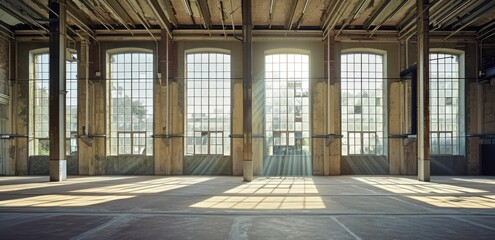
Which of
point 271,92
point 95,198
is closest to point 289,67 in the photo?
point 271,92

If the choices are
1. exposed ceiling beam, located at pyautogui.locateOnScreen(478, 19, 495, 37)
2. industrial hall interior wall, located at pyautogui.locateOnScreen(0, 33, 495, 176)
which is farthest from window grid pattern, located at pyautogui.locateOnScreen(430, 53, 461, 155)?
exposed ceiling beam, located at pyautogui.locateOnScreen(478, 19, 495, 37)

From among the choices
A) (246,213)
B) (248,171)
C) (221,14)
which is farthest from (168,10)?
(246,213)

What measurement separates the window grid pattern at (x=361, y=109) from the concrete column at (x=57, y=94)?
13.0 m

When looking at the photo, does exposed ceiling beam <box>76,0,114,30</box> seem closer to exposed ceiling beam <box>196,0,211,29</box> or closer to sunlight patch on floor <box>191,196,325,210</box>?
exposed ceiling beam <box>196,0,211,29</box>

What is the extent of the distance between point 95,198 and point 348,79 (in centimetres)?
1375

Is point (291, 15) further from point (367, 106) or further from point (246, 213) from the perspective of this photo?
point (246, 213)

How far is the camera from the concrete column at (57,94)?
15188 millimetres

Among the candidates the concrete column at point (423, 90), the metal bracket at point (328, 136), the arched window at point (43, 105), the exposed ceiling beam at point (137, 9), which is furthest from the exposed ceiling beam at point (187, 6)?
the concrete column at point (423, 90)

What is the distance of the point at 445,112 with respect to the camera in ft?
64.0

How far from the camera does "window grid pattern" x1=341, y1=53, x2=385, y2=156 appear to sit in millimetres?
19375

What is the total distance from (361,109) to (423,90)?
14.6 ft

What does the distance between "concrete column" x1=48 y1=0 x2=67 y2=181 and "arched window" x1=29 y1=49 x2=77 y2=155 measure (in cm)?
387

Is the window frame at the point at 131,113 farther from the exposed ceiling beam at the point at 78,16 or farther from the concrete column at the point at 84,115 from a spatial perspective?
the exposed ceiling beam at the point at 78,16

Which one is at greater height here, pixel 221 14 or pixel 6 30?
pixel 221 14
